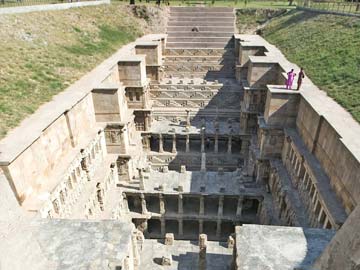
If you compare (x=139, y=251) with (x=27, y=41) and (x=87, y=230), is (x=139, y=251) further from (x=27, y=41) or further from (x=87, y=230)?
(x=27, y=41)

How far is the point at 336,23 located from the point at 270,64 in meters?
12.0

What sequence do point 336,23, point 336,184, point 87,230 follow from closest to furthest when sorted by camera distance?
point 87,230, point 336,184, point 336,23

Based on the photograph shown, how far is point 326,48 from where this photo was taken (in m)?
25.6

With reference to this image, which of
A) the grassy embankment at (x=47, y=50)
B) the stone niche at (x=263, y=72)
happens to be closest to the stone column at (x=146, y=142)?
the grassy embankment at (x=47, y=50)

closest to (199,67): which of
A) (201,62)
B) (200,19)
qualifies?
(201,62)

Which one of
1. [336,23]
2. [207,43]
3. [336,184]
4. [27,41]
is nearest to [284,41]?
[336,23]

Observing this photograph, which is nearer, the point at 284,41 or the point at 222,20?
the point at 284,41

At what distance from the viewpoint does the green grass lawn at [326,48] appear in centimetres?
1891

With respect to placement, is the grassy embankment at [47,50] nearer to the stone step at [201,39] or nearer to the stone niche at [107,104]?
the stone niche at [107,104]

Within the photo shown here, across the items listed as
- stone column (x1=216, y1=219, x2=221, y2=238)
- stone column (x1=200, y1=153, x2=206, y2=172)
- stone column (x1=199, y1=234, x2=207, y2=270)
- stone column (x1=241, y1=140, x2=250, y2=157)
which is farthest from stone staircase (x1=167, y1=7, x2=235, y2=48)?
stone column (x1=199, y1=234, x2=207, y2=270)

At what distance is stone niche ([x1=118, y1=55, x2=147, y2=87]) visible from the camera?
2367 centimetres

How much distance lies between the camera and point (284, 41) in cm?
3114

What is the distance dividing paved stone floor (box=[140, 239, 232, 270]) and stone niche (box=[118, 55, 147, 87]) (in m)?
12.7

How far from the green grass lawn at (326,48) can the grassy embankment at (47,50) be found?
16954mm
